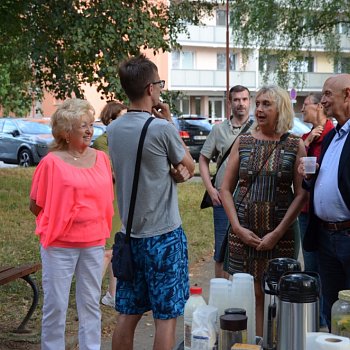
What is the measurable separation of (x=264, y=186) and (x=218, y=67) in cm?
4746

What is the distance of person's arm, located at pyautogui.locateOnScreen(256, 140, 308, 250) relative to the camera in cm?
424

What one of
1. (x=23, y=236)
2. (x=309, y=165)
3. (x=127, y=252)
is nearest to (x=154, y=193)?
(x=127, y=252)

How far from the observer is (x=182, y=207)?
507 inches

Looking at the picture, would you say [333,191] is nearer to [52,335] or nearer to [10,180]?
[52,335]

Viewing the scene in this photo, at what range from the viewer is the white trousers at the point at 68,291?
439 centimetres

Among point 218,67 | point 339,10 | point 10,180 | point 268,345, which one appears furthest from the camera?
point 218,67

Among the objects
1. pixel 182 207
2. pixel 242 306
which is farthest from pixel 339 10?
pixel 242 306

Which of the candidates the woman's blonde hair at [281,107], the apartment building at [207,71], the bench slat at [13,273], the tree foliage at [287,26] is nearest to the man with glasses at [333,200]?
the woman's blonde hair at [281,107]

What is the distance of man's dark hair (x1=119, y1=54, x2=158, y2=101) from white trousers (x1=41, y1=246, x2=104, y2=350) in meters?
1.22

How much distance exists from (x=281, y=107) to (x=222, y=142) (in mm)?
1728

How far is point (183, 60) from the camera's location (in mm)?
49656

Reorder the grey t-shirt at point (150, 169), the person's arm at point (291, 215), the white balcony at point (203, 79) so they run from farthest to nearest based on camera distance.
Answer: the white balcony at point (203, 79)
the person's arm at point (291, 215)
the grey t-shirt at point (150, 169)

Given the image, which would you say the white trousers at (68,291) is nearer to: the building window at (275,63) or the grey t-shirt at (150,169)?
the grey t-shirt at (150,169)

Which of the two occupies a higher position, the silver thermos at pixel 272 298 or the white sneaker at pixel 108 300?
the silver thermos at pixel 272 298
